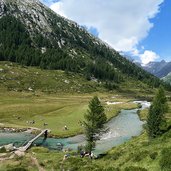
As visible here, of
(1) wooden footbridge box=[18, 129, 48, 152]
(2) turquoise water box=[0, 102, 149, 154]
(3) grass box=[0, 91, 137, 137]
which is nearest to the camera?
(1) wooden footbridge box=[18, 129, 48, 152]

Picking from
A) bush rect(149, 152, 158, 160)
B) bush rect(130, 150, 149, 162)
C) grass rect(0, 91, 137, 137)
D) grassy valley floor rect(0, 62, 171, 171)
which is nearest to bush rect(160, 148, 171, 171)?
grassy valley floor rect(0, 62, 171, 171)

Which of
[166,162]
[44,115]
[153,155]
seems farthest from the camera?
[44,115]

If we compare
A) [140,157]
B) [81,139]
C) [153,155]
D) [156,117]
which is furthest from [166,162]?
[81,139]

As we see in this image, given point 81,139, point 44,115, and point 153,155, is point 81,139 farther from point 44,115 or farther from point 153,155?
point 153,155

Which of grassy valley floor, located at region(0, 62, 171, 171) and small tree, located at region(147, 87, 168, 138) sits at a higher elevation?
small tree, located at region(147, 87, 168, 138)

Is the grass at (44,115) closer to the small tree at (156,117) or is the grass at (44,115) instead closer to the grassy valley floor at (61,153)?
the grassy valley floor at (61,153)

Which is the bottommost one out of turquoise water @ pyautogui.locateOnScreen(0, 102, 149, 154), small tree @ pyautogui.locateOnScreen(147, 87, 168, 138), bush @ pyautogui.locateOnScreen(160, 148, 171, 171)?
turquoise water @ pyautogui.locateOnScreen(0, 102, 149, 154)

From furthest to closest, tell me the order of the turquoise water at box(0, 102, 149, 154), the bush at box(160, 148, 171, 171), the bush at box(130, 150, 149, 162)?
the turquoise water at box(0, 102, 149, 154) → the bush at box(130, 150, 149, 162) → the bush at box(160, 148, 171, 171)

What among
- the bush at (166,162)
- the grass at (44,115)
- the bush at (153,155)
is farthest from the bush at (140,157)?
the grass at (44,115)

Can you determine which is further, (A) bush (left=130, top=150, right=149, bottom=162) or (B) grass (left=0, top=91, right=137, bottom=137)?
(B) grass (left=0, top=91, right=137, bottom=137)

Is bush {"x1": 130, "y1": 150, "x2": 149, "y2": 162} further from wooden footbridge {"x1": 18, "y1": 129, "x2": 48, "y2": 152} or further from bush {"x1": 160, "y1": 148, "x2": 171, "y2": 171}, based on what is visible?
wooden footbridge {"x1": 18, "y1": 129, "x2": 48, "y2": 152}

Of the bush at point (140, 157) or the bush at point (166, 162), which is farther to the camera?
the bush at point (140, 157)

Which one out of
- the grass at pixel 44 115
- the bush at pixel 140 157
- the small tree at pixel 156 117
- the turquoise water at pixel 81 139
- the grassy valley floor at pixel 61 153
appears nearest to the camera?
the grassy valley floor at pixel 61 153

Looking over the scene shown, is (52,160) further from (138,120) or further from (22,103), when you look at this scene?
(22,103)
